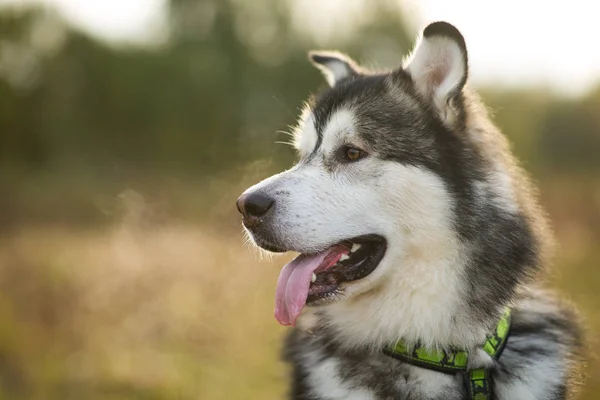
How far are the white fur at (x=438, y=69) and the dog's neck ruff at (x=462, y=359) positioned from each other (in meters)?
1.18

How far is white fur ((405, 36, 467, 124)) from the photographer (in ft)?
10.6

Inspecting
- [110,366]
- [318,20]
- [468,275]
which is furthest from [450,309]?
[318,20]

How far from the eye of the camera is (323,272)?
10.6ft

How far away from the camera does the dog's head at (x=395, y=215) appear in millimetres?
3129

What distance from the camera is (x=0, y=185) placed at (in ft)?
50.5

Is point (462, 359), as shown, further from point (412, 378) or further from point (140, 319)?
point (140, 319)

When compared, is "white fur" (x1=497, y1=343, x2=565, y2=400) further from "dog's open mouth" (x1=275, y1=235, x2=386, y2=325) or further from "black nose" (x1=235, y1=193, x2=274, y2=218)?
"black nose" (x1=235, y1=193, x2=274, y2=218)

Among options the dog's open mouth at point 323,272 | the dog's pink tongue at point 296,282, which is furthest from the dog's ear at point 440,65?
the dog's pink tongue at point 296,282

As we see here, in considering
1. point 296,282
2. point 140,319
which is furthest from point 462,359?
point 140,319

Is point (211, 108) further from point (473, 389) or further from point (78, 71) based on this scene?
point (473, 389)

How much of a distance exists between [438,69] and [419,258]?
1061 mm

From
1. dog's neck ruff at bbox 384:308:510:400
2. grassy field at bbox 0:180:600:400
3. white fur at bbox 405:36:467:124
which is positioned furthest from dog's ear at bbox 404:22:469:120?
grassy field at bbox 0:180:600:400

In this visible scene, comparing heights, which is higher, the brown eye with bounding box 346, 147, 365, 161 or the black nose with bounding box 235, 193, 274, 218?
the brown eye with bounding box 346, 147, 365, 161

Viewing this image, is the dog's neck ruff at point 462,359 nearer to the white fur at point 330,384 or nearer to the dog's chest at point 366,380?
the dog's chest at point 366,380
